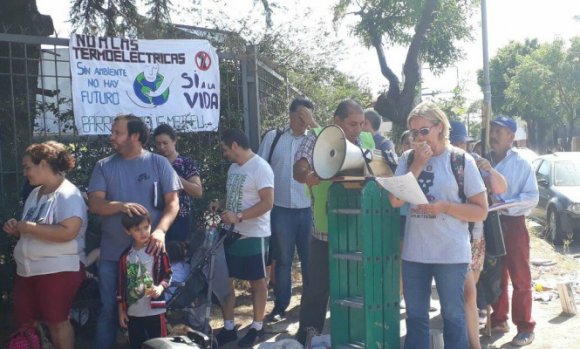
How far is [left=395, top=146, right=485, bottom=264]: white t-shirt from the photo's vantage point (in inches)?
177

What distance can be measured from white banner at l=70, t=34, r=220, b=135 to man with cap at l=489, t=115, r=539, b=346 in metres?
3.01

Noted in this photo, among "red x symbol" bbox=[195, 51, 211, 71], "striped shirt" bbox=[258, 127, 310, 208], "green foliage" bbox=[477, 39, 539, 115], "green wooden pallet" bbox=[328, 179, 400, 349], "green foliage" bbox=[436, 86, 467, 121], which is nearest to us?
"green wooden pallet" bbox=[328, 179, 400, 349]

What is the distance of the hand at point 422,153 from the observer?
4.43 meters

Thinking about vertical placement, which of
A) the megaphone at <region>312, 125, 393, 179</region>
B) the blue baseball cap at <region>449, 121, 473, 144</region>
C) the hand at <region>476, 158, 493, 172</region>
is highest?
the blue baseball cap at <region>449, 121, 473, 144</region>

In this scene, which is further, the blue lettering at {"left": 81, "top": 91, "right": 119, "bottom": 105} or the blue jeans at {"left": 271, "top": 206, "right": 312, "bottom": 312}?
the blue lettering at {"left": 81, "top": 91, "right": 119, "bottom": 105}

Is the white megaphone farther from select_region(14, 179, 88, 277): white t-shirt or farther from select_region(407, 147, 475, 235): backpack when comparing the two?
select_region(14, 179, 88, 277): white t-shirt

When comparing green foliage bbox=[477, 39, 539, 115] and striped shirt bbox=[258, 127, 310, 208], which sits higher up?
green foliage bbox=[477, 39, 539, 115]

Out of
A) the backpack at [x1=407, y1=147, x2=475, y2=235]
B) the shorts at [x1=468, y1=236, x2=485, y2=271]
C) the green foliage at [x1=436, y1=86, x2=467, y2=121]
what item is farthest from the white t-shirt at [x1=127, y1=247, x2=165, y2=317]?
the green foliage at [x1=436, y1=86, x2=467, y2=121]

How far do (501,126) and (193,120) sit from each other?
310 cm

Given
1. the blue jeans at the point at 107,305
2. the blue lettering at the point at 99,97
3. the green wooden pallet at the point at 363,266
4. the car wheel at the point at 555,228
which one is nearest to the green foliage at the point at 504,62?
the car wheel at the point at 555,228

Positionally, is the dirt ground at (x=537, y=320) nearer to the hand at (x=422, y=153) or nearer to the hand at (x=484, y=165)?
the hand at (x=484, y=165)

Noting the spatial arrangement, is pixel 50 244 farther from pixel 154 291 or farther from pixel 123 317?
pixel 154 291

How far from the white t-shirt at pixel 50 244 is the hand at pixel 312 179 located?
5.26 feet

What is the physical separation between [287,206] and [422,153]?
2.36 meters
